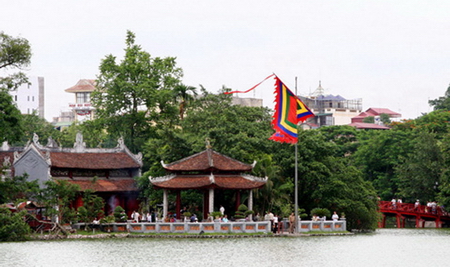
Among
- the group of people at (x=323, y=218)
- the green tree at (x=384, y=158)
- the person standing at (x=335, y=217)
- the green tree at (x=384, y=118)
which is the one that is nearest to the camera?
the group of people at (x=323, y=218)

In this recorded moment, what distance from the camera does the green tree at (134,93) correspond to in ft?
221

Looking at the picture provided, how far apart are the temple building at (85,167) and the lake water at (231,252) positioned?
10.5m

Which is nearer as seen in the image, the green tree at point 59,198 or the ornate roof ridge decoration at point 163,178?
the green tree at point 59,198

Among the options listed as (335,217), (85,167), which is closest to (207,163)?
(335,217)

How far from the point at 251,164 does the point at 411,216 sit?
868 inches

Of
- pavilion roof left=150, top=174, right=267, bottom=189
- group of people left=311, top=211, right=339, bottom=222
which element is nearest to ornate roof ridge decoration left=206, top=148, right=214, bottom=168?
pavilion roof left=150, top=174, right=267, bottom=189

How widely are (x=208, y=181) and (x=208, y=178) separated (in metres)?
0.43

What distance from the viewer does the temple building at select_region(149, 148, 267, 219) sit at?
52719 mm

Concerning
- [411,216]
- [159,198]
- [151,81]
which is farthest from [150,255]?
[411,216]

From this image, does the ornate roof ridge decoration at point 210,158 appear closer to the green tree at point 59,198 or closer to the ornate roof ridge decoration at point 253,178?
the ornate roof ridge decoration at point 253,178

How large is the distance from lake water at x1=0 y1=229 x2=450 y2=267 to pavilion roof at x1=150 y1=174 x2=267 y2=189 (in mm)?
4597

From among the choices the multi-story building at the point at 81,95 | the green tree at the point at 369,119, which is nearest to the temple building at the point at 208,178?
the green tree at the point at 369,119

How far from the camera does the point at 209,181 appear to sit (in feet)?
172

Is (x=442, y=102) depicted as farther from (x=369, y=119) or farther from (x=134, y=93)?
(x=134, y=93)
